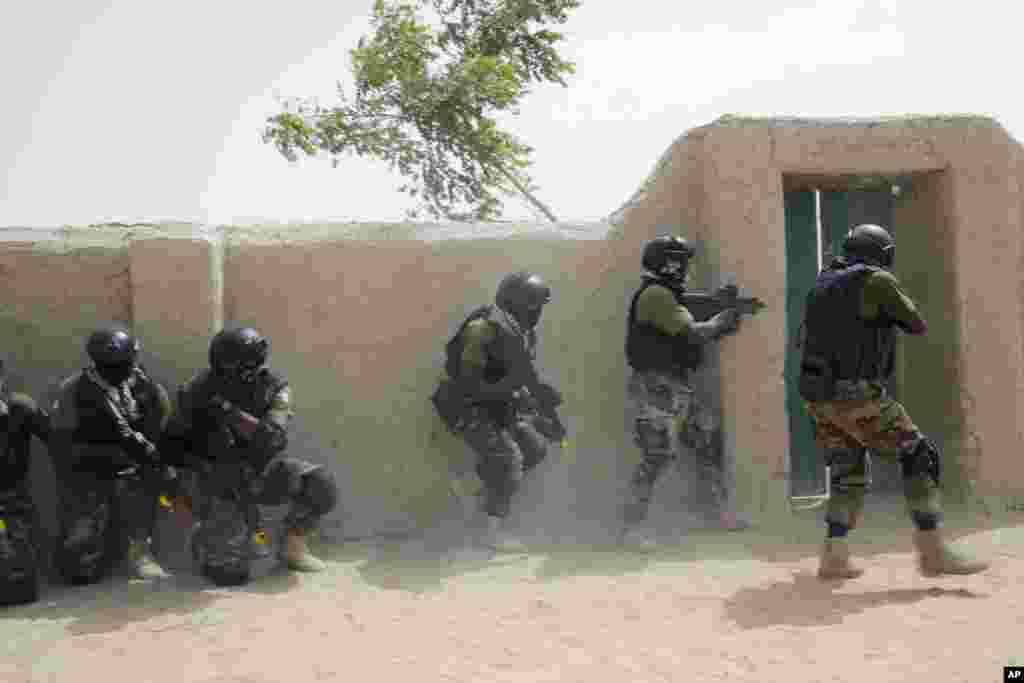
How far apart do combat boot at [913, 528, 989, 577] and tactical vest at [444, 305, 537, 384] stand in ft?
6.43

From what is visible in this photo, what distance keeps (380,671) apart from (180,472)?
1.89 meters

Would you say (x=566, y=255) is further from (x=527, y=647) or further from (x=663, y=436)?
(x=527, y=647)

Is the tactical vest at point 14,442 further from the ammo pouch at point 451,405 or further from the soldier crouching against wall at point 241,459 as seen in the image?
the ammo pouch at point 451,405

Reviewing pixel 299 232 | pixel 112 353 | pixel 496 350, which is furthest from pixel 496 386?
→ pixel 112 353

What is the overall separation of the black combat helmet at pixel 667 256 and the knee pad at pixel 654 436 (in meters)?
0.74

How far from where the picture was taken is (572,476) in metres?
5.02

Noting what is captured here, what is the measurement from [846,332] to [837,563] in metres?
0.96

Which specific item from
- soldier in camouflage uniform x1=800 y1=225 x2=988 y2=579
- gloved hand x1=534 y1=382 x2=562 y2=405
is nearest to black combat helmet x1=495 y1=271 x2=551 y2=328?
gloved hand x1=534 y1=382 x2=562 y2=405

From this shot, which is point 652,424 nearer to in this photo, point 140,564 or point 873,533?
point 873,533

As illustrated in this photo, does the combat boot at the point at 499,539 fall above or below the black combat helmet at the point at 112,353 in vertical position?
below

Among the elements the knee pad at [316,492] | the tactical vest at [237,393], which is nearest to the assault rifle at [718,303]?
the knee pad at [316,492]

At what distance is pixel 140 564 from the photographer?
421 centimetres

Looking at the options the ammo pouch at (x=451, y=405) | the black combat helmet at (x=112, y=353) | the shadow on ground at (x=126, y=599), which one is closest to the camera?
the shadow on ground at (x=126, y=599)

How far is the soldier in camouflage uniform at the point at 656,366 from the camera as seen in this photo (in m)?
4.45
